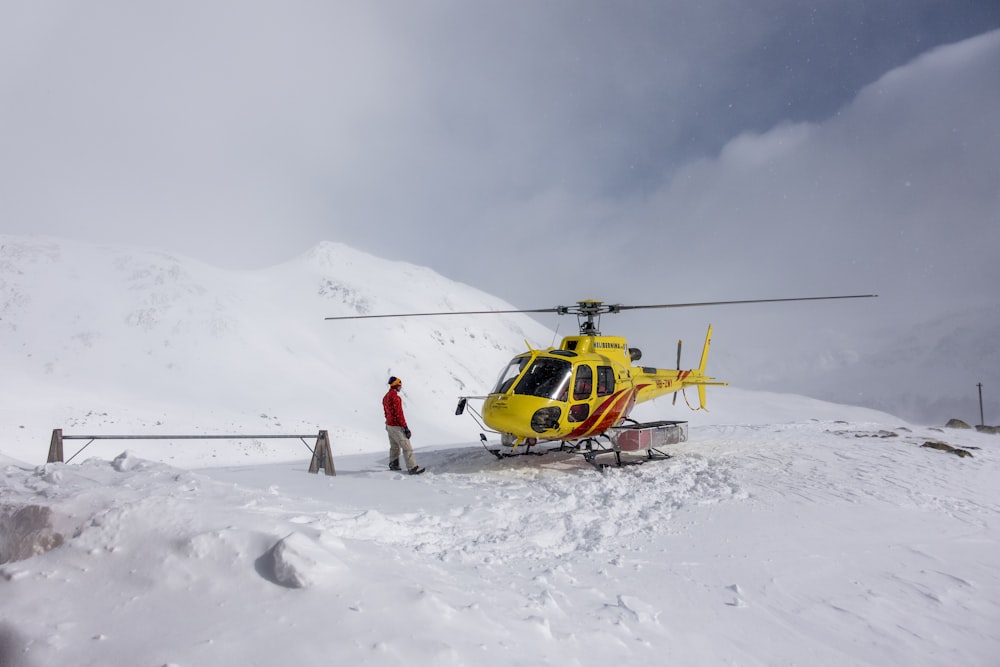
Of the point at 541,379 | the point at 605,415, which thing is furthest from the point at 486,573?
the point at 605,415

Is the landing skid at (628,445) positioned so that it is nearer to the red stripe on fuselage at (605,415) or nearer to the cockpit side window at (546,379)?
the red stripe on fuselage at (605,415)

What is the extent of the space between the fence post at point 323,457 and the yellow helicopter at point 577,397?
96.3 inches

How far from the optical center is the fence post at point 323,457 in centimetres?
1013

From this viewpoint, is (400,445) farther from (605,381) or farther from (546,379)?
(605,381)

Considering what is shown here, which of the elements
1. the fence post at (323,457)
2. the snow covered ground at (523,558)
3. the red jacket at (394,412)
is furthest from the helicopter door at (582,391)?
the fence post at (323,457)

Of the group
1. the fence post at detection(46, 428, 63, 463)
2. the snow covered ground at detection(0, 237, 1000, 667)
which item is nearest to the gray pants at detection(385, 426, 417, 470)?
the snow covered ground at detection(0, 237, 1000, 667)

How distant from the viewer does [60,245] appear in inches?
1246

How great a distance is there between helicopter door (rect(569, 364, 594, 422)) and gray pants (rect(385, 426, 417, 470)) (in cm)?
319

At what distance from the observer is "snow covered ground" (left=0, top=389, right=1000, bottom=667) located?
309cm

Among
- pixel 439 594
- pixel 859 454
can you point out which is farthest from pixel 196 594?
pixel 859 454

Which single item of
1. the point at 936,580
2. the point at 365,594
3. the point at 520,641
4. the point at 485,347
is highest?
the point at 485,347

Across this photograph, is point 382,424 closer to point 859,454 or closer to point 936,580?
point 859,454

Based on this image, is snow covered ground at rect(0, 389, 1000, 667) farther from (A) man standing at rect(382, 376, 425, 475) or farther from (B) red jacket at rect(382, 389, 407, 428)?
(B) red jacket at rect(382, 389, 407, 428)

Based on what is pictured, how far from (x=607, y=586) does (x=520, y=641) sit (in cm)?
160
